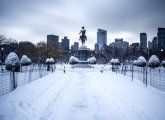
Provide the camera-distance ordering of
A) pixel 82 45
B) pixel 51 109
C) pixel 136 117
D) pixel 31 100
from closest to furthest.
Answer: pixel 136 117
pixel 51 109
pixel 31 100
pixel 82 45

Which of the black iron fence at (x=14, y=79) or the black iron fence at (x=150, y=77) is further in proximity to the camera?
the black iron fence at (x=150, y=77)

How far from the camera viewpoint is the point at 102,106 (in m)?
9.91

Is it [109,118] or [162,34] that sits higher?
[162,34]

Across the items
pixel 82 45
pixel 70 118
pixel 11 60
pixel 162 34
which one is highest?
pixel 162 34

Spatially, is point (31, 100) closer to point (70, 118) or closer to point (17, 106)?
point (17, 106)

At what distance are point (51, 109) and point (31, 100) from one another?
6.91 feet

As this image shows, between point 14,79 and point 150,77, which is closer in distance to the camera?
point 14,79

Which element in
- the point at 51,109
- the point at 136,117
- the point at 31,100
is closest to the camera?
the point at 136,117

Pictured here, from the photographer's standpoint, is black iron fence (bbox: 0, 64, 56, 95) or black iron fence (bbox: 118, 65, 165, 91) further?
black iron fence (bbox: 118, 65, 165, 91)

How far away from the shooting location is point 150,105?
9609 mm

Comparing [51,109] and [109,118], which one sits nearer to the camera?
[109,118]

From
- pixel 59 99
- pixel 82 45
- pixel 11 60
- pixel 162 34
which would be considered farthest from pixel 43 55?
pixel 162 34

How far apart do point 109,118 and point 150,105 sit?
9.14ft

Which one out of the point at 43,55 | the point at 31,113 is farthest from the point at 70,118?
the point at 43,55
